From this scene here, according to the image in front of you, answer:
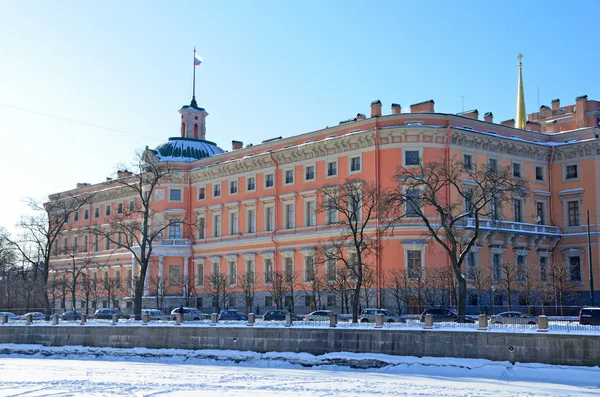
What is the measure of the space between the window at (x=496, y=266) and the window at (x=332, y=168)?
12.1 meters

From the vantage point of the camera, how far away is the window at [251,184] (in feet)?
213

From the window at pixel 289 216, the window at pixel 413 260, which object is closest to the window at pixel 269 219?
the window at pixel 289 216

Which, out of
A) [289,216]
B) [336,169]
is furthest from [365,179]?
[289,216]

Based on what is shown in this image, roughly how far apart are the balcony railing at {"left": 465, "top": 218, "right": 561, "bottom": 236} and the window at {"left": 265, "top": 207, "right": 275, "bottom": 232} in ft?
50.6

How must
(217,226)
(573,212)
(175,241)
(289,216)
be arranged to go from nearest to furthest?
(573,212) → (289,216) → (217,226) → (175,241)

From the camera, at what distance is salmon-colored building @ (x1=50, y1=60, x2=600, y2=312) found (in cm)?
5434

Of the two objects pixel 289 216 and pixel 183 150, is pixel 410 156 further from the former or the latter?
pixel 183 150

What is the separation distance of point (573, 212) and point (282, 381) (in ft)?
108

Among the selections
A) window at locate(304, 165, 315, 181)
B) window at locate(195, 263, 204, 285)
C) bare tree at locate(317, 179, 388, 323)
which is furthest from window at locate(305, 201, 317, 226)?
window at locate(195, 263, 204, 285)

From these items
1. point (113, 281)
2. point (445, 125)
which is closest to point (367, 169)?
point (445, 125)

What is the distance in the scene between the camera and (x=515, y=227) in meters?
56.9

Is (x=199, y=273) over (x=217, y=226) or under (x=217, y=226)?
under

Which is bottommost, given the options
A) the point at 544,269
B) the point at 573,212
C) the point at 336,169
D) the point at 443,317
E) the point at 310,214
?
the point at 443,317

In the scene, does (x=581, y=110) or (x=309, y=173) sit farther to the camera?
(x=581, y=110)
